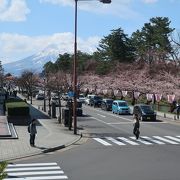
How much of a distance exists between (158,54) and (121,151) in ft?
195

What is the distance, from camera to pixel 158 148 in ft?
82.2

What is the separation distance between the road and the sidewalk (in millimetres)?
763

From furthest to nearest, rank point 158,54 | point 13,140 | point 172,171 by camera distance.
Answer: point 158,54 < point 13,140 < point 172,171

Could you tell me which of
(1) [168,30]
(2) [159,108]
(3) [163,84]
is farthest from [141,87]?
(2) [159,108]

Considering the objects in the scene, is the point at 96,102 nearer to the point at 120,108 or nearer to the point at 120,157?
the point at 120,108

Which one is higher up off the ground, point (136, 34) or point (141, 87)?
point (136, 34)

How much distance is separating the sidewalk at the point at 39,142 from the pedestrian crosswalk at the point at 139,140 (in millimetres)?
1810

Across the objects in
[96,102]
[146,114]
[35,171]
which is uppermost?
[96,102]

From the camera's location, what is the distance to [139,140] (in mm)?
28922

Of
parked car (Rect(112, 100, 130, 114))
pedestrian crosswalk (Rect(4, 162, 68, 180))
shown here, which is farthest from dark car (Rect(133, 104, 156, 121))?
pedestrian crosswalk (Rect(4, 162, 68, 180))

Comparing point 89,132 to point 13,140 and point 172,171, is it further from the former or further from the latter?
point 172,171

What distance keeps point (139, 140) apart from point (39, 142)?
246 inches

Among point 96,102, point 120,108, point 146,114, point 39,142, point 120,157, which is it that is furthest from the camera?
point 96,102

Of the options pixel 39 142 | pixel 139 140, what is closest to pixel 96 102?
pixel 139 140
